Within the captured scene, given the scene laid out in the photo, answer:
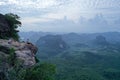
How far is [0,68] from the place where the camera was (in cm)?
2897

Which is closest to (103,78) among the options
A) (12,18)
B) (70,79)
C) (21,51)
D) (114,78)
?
(114,78)

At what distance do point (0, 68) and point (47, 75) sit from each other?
6.84 m

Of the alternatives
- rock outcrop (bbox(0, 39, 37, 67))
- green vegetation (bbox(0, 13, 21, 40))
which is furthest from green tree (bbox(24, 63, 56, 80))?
green vegetation (bbox(0, 13, 21, 40))

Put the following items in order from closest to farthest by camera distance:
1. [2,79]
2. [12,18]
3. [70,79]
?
[2,79], [12,18], [70,79]

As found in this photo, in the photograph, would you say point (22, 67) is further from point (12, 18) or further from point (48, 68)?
point (12, 18)

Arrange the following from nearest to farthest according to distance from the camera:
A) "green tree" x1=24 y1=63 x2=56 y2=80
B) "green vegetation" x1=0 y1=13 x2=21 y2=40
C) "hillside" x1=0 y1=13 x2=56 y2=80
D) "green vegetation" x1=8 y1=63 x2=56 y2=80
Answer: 1. "green vegetation" x1=8 y1=63 x2=56 y2=80
2. "hillside" x1=0 y1=13 x2=56 y2=80
3. "green tree" x1=24 y1=63 x2=56 y2=80
4. "green vegetation" x1=0 y1=13 x2=21 y2=40

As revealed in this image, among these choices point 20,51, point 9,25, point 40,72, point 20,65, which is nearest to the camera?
point 20,65

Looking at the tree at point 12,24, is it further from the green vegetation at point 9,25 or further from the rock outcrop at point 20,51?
the rock outcrop at point 20,51

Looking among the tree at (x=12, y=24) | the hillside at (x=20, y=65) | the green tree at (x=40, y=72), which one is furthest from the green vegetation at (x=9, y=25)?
the green tree at (x=40, y=72)

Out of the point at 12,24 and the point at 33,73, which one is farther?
the point at 12,24

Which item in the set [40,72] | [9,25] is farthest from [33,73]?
[9,25]

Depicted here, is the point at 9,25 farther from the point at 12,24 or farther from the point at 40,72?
the point at 40,72

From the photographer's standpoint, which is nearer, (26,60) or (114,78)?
(26,60)

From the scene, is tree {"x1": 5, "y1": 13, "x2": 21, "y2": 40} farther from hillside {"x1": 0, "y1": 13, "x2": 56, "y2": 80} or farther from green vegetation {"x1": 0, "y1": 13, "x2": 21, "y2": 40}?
hillside {"x1": 0, "y1": 13, "x2": 56, "y2": 80}
